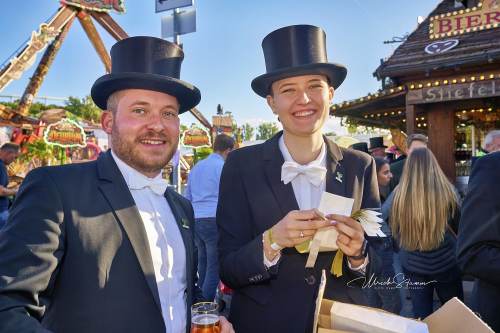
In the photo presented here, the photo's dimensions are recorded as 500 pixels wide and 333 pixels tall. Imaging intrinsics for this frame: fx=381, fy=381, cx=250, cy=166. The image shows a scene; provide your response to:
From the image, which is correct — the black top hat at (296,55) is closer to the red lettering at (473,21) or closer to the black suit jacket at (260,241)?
the black suit jacket at (260,241)

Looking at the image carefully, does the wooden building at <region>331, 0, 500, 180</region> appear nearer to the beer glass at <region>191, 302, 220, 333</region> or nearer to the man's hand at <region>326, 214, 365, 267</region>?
the man's hand at <region>326, 214, 365, 267</region>

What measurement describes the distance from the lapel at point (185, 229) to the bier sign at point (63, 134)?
1723 cm

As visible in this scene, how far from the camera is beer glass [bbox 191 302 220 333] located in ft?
4.99

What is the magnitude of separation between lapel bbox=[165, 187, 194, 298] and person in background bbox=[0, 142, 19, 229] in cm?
540

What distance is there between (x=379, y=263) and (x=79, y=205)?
1530 millimetres

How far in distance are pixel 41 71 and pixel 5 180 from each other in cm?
2464

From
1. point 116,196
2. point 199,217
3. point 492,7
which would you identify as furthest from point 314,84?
point 492,7

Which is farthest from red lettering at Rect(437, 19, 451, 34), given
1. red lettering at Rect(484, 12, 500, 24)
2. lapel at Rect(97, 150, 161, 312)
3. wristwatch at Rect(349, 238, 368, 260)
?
lapel at Rect(97, 150, 161, 312)

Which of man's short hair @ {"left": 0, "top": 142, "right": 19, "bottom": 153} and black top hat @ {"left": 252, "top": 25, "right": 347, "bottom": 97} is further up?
black top hat @ {"left": 252, "top": 25, "right": 347, "bottom": 97}

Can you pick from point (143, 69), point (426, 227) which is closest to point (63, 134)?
point (426, 227)

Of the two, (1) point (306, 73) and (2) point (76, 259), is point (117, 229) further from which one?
(1) point (306, 73)

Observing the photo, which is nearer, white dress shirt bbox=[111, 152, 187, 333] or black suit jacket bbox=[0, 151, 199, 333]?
black suit jacket bbox=[0, 151, 199, 333]

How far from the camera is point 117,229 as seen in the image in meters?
1.67

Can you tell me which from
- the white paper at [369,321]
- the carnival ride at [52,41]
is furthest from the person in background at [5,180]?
the carnival ride at [52,41]
